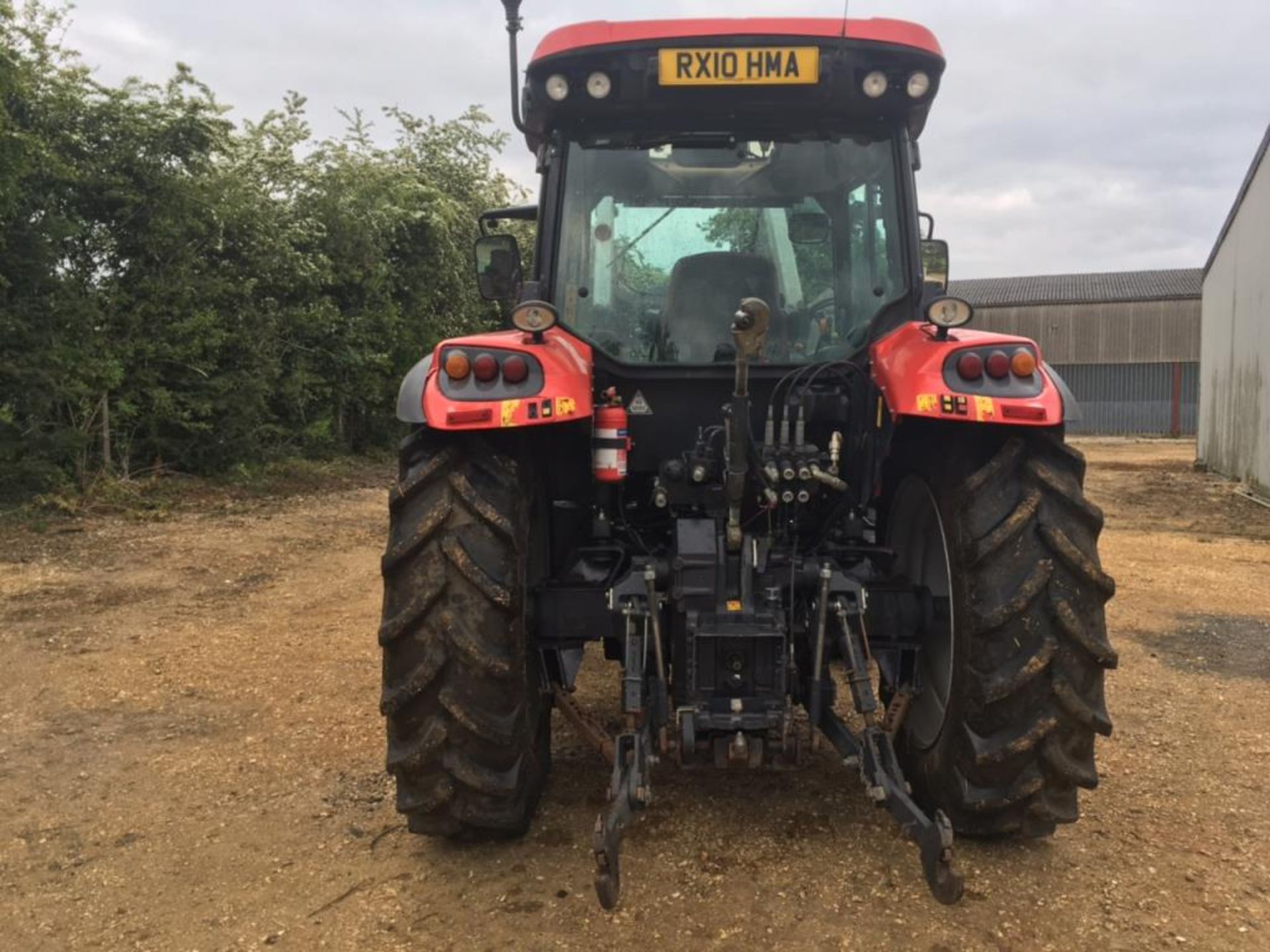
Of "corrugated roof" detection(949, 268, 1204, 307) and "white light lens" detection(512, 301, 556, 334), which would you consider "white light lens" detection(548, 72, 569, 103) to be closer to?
"white light lens" detection(512, 301, 556, 334)

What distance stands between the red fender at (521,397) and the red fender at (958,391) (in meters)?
0.92

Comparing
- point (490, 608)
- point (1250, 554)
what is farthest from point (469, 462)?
point (1250, 554)

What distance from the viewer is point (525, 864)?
2.93 meters

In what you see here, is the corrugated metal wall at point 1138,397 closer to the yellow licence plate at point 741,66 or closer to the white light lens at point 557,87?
the yellow licence plate at point 741,66

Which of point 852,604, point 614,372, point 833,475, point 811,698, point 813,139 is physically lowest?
point 811,698

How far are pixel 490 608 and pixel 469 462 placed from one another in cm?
43

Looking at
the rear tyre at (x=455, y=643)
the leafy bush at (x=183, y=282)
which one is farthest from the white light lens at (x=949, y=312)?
the leafy bush at (x=183, y=282)

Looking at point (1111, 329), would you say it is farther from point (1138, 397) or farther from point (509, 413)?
point (509, 413)

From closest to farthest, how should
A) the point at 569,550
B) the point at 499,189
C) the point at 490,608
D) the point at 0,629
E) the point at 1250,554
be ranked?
the point at 490,608, the point at 569,550, the point at 0,629, the point at 1250,554, the point at 499,189

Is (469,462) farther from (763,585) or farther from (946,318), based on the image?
(946,318)

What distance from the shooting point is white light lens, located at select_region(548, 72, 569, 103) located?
10.8ft

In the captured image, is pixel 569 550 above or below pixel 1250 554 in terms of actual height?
above

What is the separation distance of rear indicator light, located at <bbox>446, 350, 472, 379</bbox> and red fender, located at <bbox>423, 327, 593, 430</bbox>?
0.11 feet

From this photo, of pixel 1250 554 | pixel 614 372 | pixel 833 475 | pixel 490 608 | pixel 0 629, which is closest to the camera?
pixel 490 608
